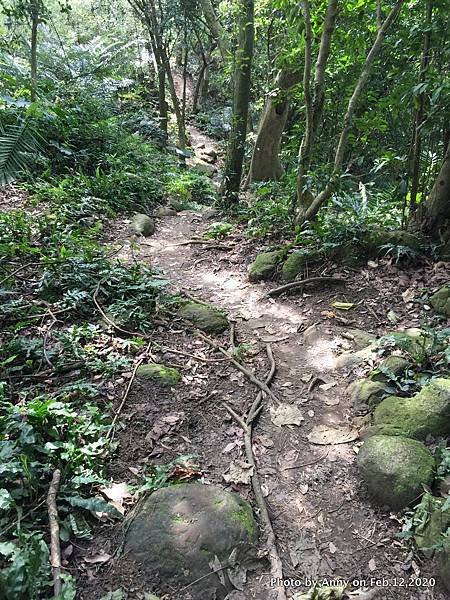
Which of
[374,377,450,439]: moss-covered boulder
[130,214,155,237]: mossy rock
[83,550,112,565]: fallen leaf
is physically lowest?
[83,550,112,565]: fallen leaf

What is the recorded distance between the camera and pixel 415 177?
209 inches

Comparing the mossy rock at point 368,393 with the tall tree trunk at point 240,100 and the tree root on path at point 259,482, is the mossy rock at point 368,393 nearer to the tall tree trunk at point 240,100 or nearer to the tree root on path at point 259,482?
the tree root on path at point 259,482

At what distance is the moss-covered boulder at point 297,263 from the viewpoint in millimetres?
5355

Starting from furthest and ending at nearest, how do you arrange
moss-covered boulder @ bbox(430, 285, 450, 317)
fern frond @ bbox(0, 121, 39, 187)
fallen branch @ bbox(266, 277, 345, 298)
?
fern frond @ bbox(0, 121, 39, 187) → fallen branch @ bbox(266, 277, 345, 298) → moss-covered boulder @ bbox(430, 285, 450, 317)

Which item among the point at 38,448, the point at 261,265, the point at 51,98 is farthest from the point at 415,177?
the point at 51,98

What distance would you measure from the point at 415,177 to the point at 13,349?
16.0ft

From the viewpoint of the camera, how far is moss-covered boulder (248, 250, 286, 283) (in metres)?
5.54

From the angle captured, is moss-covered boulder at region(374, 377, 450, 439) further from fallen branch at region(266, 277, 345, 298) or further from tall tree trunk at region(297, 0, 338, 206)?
tall tree trunk at region(297, 0, 338, 206)

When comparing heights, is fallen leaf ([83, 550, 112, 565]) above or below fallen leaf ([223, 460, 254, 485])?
above

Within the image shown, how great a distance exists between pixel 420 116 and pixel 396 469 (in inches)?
169

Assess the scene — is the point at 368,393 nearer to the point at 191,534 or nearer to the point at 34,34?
the point at 191,534

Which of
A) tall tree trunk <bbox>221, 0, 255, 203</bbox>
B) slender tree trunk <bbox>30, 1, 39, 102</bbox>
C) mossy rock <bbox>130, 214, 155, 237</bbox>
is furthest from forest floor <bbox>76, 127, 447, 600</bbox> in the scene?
slender tree trunk <bbox>30, 1, 39, 102</bbox>

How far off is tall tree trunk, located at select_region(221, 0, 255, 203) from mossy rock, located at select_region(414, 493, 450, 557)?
7.11 metres

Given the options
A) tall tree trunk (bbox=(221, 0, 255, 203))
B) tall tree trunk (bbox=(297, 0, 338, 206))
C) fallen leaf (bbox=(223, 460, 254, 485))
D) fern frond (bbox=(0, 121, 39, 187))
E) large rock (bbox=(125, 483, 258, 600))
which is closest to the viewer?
large rock (bbox=(125, 483, 258, 600))
